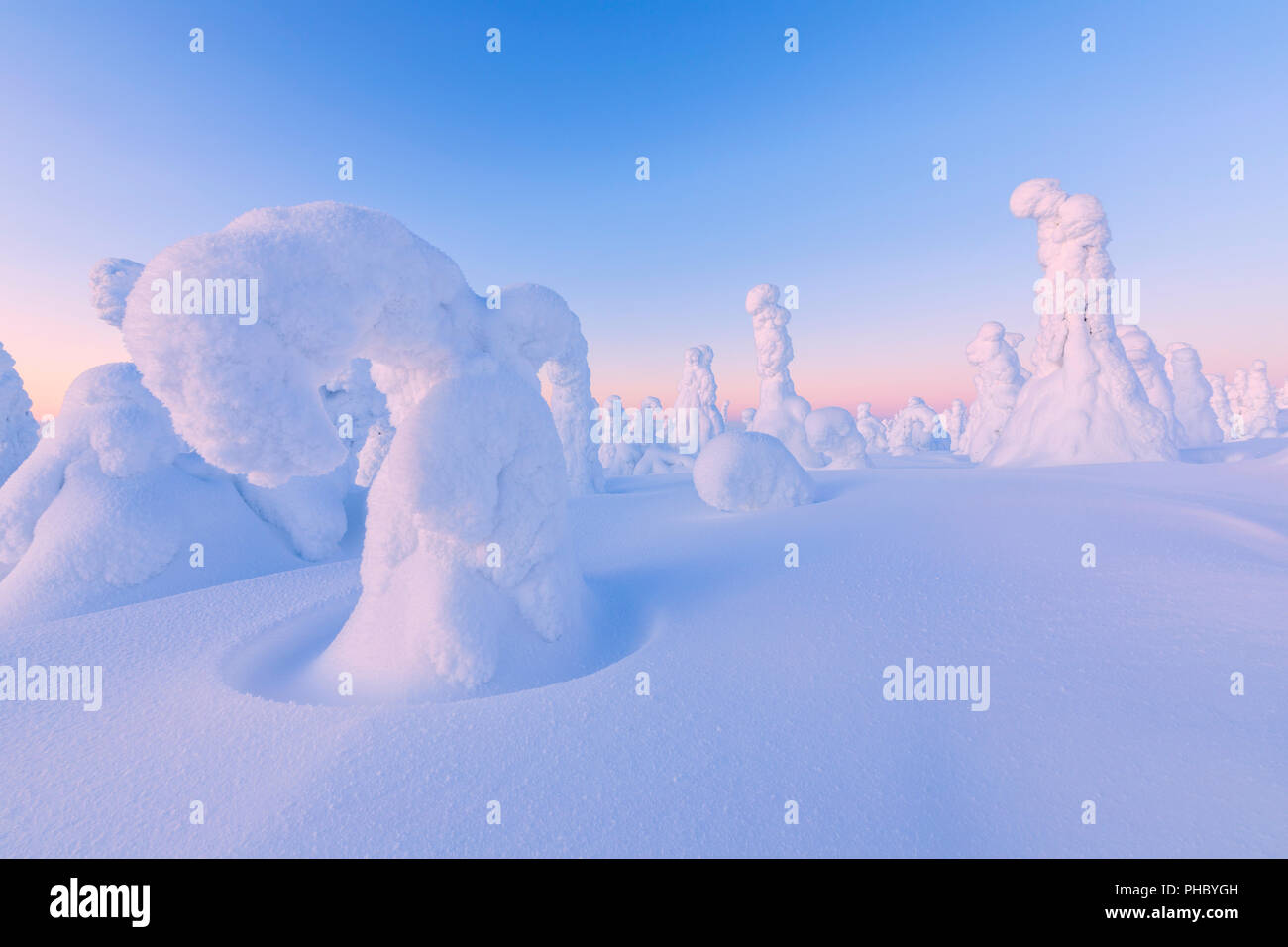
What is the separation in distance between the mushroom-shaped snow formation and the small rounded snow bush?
4.34 metres

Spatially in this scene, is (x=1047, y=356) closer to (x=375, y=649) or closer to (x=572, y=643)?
(x=572, y=643)

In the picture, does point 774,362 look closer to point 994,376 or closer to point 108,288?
point 994,376

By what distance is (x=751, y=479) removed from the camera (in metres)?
8.72

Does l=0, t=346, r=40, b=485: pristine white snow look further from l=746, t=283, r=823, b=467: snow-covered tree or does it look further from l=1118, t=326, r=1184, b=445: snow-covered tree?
l=1118, t=326, r=1184, b=445: snow-covered tree

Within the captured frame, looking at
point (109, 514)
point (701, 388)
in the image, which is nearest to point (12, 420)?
point (109, 514)

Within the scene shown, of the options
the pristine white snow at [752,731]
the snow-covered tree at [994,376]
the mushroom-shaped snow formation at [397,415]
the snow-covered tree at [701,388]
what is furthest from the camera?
the snow-covered tree at [701,388]

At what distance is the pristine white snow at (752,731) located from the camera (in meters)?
2.47

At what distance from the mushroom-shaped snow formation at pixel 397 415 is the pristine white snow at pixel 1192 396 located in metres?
28.5

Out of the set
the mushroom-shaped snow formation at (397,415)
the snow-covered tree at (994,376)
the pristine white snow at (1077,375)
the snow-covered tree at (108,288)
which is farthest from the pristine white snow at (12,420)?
the snow-covered tree at (994,376)

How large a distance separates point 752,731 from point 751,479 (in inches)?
232

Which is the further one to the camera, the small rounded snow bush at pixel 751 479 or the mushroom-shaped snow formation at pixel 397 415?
the small rounded snow bush at pixel 751 479

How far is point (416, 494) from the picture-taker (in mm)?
3867

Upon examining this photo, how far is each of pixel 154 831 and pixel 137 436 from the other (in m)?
7.54

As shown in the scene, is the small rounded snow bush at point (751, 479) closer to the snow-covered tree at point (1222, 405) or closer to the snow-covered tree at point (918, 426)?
the snow-covered tree at point (918, 426)
